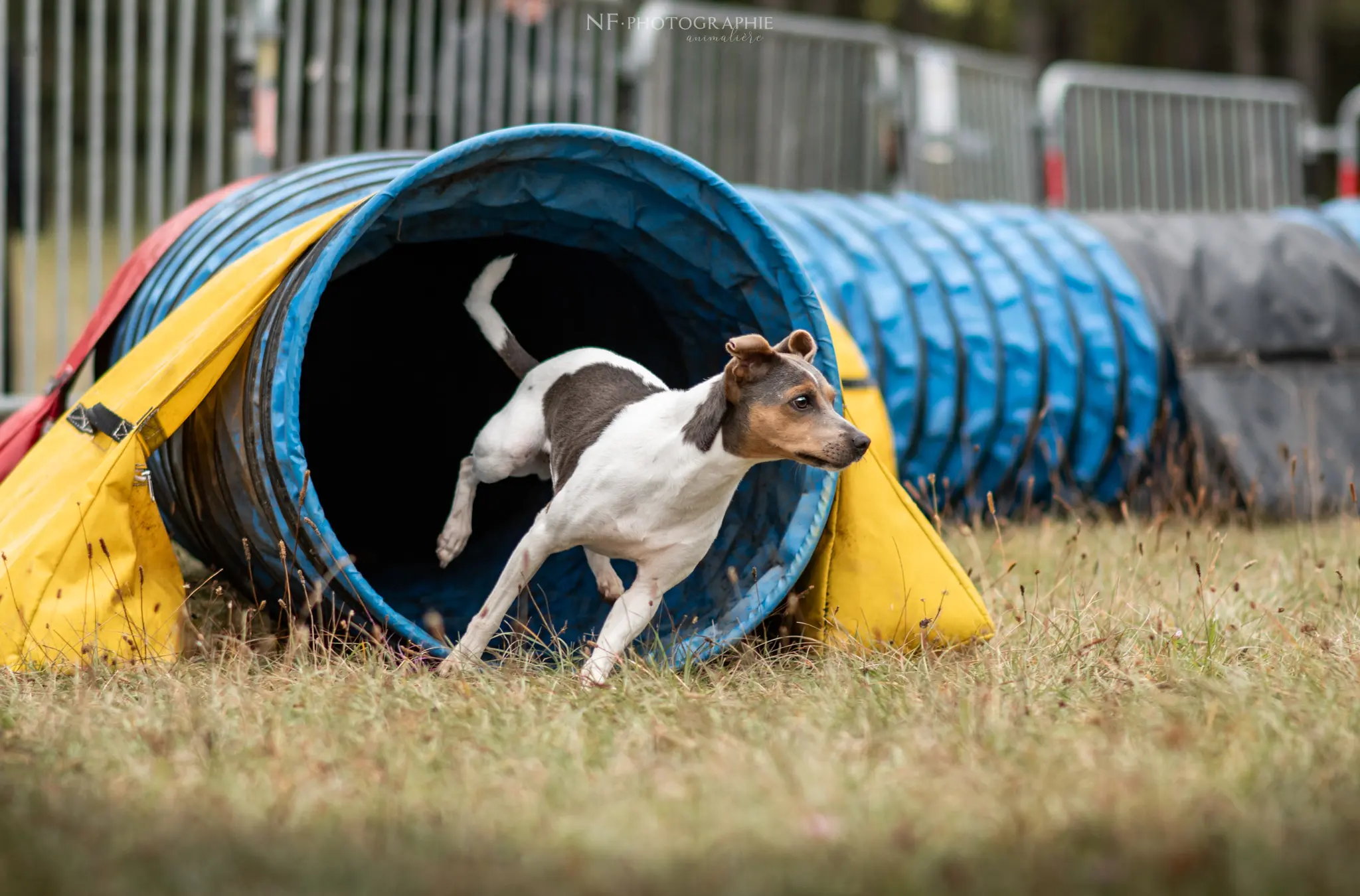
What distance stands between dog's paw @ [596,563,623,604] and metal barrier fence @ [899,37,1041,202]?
6.94 m

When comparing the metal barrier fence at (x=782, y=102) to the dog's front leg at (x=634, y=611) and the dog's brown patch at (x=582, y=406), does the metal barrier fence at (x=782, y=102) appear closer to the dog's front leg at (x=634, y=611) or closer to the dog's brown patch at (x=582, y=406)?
the dog's brown patch at (x=582, y=406)

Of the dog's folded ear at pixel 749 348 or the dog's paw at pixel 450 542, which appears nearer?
the dog's folded ear at pixel 749 348

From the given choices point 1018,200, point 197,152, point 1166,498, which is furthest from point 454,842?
point 197,152

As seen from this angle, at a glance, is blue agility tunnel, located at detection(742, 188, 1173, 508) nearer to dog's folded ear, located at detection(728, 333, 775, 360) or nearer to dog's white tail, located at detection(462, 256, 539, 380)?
dog's white tail, located at detection(462, 256, 539, 380)

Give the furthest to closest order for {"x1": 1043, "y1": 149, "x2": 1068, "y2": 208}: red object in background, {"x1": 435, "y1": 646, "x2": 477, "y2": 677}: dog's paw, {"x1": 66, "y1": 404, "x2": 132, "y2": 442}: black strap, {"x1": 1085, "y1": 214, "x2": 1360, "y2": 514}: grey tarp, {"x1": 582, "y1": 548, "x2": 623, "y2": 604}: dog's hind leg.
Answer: {"x1": 1043, "y1": 149, "x2": 1068, "y2": 208}: red object in background < {"x1": 1085, "y1": 214, "x2": 1360, "y2": 514}: grey tarp < {"x1": 582, "y1": 548, "x2": 623, "y2": 604}: dog's hind leg < {"x1": 66, "y1": 404, "x2": 132, "y2": 442}: black strap < {"x1": 435, "y1": 646, "x2": 477, "y2": 677}: dog's paw

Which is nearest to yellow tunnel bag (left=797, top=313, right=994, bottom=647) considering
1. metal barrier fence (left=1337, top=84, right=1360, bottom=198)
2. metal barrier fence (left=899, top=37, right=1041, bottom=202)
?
metal barrier fence (left=899, top=37, right=1041, bottom=202)

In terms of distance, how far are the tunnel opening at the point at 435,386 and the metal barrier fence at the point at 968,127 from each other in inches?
225

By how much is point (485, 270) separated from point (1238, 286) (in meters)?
4.21

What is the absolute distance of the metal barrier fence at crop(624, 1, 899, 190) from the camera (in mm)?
9930

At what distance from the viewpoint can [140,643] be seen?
4.02 meters

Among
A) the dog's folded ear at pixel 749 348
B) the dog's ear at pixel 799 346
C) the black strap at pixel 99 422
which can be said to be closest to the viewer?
the dog's folded ear at pixel 749 348

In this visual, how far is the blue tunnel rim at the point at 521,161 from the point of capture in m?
3.95

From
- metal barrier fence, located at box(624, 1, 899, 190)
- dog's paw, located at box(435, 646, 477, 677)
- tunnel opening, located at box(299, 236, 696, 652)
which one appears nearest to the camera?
dog's paw, located at box(435, 646, 477, 677)

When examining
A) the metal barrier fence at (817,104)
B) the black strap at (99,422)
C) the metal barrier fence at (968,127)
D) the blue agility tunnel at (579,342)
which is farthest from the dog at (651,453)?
the metal barrier fence at (968,127)
